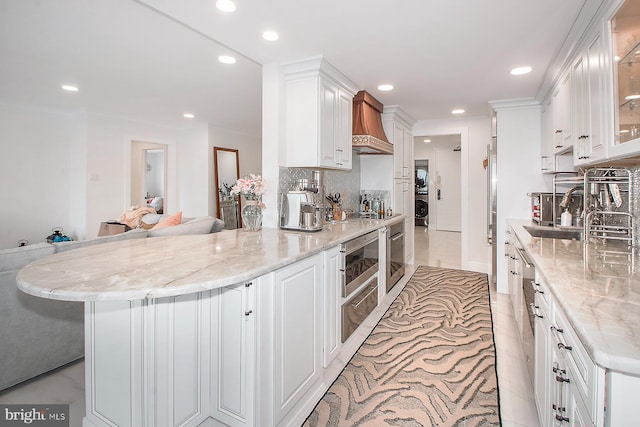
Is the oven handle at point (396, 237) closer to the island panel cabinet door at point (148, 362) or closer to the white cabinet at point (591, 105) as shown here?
the white cabinet at point (591, 105)

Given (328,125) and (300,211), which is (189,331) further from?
(328,125)

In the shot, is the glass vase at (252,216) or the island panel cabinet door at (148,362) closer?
the island panel cabinet door at (148,362)

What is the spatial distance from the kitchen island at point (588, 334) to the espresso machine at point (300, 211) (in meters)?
1.54

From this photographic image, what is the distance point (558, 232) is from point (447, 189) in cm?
686

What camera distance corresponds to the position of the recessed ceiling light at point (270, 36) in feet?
7.59

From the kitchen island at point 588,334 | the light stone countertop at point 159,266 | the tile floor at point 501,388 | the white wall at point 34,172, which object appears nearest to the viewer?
the kitchen island at point 588,334

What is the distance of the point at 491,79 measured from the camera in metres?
3.29

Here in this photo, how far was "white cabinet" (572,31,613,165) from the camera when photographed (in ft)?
5.75

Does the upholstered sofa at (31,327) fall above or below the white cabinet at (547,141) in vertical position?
below

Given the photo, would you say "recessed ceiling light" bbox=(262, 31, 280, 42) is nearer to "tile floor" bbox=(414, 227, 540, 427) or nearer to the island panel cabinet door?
the island panel cabinet door

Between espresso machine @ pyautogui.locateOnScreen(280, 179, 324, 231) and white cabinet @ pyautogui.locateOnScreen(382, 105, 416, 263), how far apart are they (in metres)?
2.21

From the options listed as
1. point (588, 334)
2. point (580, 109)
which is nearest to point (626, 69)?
point (580, 109)

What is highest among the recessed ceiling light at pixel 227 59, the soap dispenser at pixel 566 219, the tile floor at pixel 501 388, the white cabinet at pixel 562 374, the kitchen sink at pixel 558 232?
the recessed ceiling light at pixel 227 59

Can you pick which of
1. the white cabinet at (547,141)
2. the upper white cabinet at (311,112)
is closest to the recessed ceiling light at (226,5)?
the upper white cabinet at (311,112)
